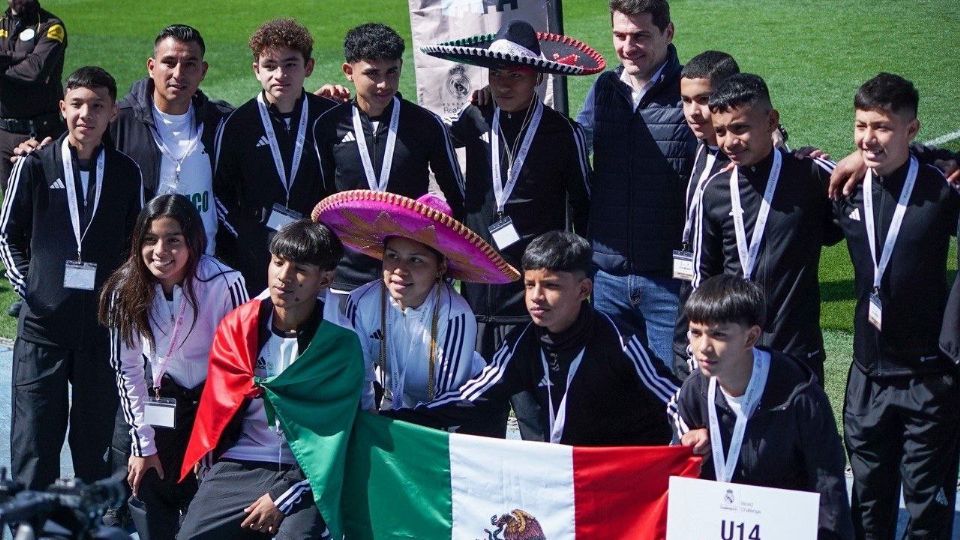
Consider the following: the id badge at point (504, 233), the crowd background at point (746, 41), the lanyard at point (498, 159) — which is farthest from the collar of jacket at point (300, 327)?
the crowd background at point (746, 41)

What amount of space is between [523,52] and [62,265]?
2.31 m

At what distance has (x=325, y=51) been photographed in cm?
2044

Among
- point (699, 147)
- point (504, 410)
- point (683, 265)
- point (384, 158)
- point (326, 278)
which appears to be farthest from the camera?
point (384, 158)

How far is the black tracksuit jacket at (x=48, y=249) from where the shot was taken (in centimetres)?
615

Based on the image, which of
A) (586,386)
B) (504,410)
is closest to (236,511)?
(504,410)

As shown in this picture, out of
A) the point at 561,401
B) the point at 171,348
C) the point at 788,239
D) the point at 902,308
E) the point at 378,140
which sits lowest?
the point at 561,401

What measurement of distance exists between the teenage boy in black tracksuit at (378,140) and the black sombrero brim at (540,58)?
0.28 m

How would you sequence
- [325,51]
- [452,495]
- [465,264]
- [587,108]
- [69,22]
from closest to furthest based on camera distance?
[452,495], [465,264], [587,108], [325,51], [69,22]

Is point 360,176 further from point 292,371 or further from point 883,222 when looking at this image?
point 883,222

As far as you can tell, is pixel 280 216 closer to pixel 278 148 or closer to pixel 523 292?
pixel 278 148

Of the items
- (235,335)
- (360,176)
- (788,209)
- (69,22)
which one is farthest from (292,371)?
(69,22)

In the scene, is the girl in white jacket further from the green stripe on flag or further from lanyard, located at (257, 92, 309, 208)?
lanyard, located at (257, 92, 309, 208)

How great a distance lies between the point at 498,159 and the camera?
6.41 meters

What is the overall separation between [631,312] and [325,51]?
48.1 feet
